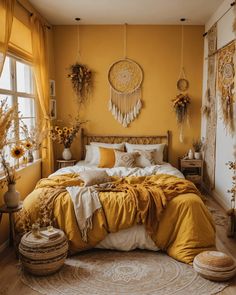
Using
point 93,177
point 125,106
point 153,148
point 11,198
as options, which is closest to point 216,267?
point 93,177

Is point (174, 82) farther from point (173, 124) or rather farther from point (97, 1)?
point (97, 1)

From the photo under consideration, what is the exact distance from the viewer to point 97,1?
168 inches

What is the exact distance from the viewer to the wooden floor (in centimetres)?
252

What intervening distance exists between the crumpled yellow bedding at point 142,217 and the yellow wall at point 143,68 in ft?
8.14

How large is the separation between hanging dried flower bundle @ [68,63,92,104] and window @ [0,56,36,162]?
0.93m

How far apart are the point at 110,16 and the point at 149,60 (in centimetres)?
102

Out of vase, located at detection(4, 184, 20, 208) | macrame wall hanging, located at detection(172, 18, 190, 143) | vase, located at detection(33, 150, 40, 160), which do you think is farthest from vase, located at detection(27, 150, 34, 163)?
macrame wall hanging, located at detection(172, 18, 190, 143)

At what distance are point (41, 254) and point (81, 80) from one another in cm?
347

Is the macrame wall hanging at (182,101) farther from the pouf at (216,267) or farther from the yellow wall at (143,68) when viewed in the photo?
the pouf at (216,267)

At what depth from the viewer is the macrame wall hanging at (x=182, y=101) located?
5.38 meters

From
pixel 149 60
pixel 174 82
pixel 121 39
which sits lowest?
pixel 174 82

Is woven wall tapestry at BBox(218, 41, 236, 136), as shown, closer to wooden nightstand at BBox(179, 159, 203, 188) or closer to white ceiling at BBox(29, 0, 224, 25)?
white ceiling at BBox(29, 0, 224, 25)

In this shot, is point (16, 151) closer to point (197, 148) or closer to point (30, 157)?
point (30, 157)

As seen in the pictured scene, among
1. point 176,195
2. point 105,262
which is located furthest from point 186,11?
point 105,262
